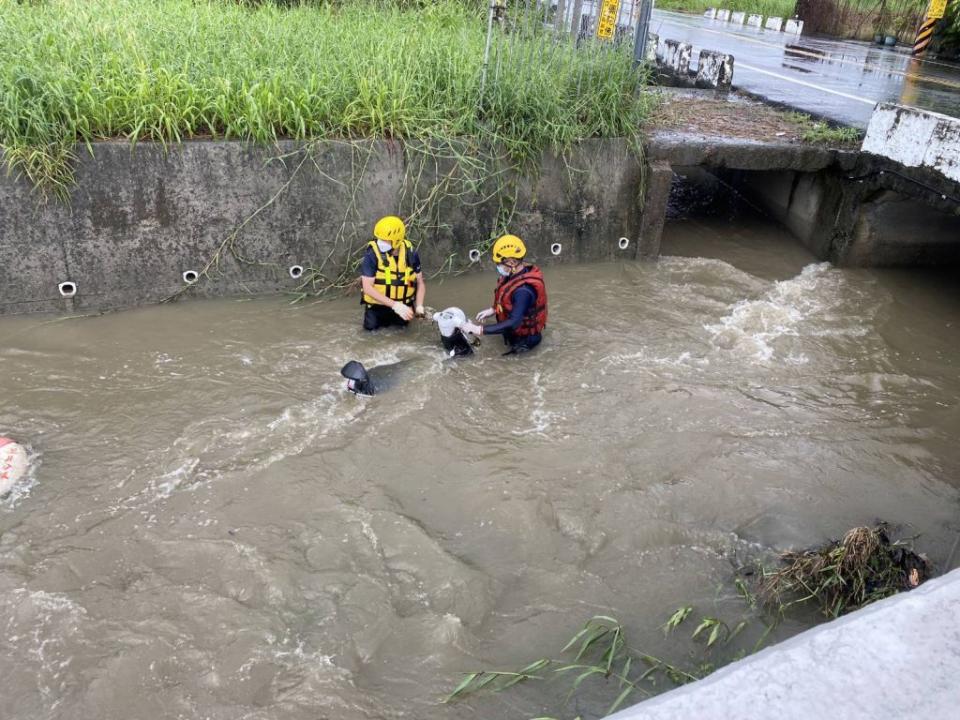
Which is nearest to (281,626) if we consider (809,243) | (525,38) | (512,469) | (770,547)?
(512,469)

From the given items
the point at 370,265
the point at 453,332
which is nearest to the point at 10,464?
the point at 370,265

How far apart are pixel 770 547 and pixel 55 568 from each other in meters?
3.68

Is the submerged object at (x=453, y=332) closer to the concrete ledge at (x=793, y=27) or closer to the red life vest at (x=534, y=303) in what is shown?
the red life vest at (x=534, y=303)

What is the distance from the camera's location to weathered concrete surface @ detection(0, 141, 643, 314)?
17.6 ft

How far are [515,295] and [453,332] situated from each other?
0.54 meters

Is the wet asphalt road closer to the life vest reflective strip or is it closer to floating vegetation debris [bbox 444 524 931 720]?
the life vest reflective strip

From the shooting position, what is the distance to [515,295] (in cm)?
522

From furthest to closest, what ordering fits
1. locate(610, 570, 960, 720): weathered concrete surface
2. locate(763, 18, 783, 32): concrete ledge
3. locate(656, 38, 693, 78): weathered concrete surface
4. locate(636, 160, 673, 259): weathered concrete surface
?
locate(763, 18, 783, 32): concrete ledge, locate(656, 38, 693, 78): weathered concrete surface, locate(636, 160, 673, 259): weathered concrete surface, locate(610, 570, 960, 720): weathered concrete surface

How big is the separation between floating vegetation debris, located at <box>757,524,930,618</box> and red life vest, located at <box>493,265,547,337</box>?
8.50ft

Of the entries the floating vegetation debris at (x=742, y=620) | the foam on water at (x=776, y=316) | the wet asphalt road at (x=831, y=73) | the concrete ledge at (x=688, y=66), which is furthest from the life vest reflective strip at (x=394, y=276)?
the wet asphalt road at (x=831, y=73)

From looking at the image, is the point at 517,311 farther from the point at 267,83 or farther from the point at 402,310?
the point at 267,83

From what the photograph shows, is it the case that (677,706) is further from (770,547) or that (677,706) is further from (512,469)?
(512,469)

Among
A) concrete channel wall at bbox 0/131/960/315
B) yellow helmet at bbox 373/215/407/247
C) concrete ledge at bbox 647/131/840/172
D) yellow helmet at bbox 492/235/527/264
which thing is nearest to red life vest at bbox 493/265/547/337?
yellow helmet at bbox 492/235/527/264

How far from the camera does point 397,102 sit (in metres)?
6.03
